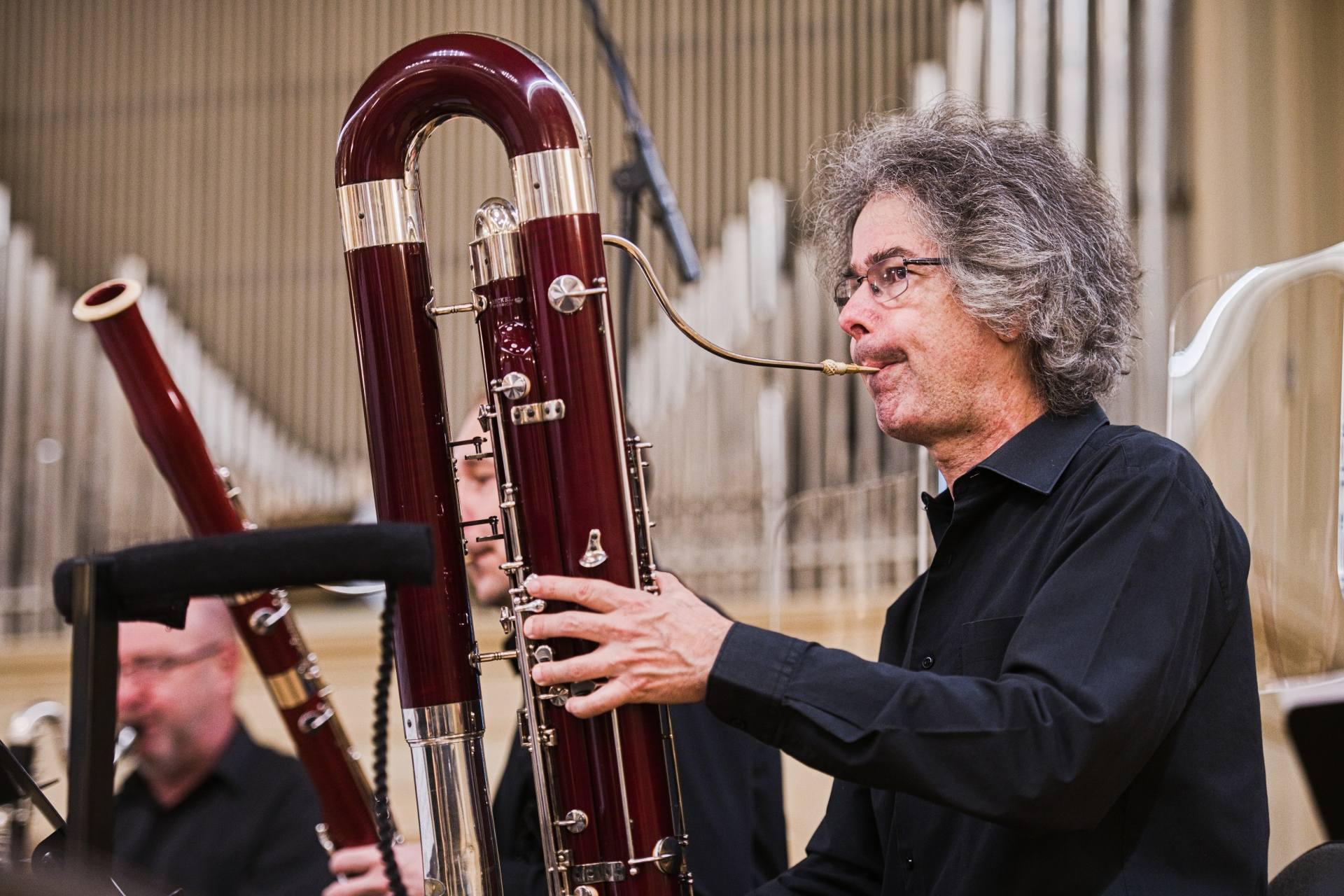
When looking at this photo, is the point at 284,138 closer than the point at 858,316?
No

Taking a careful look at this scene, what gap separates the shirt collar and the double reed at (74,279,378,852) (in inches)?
33.7

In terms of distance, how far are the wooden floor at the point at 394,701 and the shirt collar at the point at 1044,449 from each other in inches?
65.9

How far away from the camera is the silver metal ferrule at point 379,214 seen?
143cm

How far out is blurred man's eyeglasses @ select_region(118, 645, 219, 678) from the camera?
2.53 meters

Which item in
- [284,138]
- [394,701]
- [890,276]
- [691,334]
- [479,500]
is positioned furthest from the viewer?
[284,138]

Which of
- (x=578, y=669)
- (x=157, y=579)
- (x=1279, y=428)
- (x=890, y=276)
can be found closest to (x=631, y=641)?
(x=578, y=669)

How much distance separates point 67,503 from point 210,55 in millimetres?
1558

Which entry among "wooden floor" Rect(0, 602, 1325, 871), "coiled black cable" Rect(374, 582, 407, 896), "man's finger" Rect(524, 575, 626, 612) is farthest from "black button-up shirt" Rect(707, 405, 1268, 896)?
"wooden floor" Rect(0, 602, 1325, 871)

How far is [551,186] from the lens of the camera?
1374mm

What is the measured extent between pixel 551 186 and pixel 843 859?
33.4 inches

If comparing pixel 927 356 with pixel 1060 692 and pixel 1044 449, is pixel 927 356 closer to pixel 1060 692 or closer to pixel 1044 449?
pixel 1044 449

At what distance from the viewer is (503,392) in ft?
4.50

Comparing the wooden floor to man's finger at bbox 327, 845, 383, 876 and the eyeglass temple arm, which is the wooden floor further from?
the eyeglass temple arm

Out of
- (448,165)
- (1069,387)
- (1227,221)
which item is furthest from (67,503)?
(1069,387)
